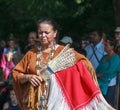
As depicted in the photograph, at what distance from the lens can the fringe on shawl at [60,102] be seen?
7.41 m

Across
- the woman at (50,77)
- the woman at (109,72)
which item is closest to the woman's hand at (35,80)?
the woman at (50,77)

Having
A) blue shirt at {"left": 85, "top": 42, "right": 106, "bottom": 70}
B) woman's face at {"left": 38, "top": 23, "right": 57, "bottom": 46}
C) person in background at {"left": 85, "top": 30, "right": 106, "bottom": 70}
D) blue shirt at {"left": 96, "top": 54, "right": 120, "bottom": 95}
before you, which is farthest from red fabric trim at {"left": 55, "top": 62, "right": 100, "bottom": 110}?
blue shirt at {"left": 85, "top": 42, "right": 106, "bottom": 70}

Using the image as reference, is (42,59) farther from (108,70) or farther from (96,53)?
(96,53)

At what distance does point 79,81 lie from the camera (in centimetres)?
746

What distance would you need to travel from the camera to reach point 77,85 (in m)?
7.44

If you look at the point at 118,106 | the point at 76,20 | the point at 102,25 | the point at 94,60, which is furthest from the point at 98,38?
the point at 76,20

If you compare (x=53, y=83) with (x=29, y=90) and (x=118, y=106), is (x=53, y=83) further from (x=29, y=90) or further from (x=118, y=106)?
(x=118, y=106)

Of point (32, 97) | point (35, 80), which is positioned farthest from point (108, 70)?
point (35, 80)

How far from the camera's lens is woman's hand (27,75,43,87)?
7262mm

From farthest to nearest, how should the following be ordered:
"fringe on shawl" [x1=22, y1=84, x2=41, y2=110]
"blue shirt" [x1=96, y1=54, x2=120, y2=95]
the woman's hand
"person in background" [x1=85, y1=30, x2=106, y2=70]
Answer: "person in background" [x1=85, y1=30, x2=106, y2=70] → "blue shirt" [x1=96, y1=54, x2=120, y2=95] → "fringe on shawl" [x1=22, y1=84, x2=41, y2=110] → the woman's hand

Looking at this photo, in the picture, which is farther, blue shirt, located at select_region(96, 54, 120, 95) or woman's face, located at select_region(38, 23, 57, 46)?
blue shirt, located at select_region(96, 54, 120, 95)

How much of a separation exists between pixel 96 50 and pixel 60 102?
5117 mm

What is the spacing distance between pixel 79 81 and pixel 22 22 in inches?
765

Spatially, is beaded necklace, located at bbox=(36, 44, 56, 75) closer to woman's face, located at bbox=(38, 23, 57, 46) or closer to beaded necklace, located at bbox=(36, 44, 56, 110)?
beaded necklace, located at bbox=(36, 44, 56, 110)
